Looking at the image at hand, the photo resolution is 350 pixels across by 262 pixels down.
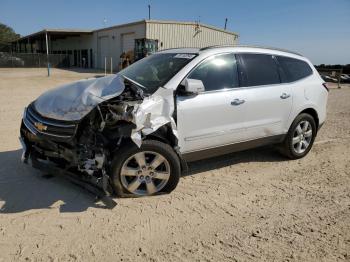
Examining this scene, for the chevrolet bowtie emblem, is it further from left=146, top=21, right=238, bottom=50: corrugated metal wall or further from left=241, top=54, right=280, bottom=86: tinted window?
left=146, top=21, right=238, bottom=50: corrugated metal wall

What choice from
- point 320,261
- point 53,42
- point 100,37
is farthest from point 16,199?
point 53,42

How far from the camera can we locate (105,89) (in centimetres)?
405

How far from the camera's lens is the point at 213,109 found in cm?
441

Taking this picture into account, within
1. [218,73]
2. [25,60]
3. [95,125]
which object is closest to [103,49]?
[25,60]

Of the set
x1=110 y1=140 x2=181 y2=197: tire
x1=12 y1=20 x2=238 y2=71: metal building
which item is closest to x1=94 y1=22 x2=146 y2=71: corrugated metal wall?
x1=12 y1=20 x2=238 y2=71: metal building

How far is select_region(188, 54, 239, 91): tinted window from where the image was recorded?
4.45 meters

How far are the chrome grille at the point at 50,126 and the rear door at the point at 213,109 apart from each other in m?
1.25

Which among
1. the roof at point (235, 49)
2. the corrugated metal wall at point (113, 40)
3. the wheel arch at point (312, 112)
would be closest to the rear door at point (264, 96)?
the roof at point (235, 49)

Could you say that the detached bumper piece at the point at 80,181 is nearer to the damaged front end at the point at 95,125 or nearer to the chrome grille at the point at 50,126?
the damaged front end at the point at 95,125

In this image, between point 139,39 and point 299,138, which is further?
Result: point 139,39

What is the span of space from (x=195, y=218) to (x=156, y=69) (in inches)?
82.6

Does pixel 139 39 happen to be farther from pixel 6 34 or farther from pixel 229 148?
pixel 6 34

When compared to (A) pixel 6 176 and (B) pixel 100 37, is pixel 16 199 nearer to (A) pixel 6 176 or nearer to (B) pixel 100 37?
(A) pixel 6 176

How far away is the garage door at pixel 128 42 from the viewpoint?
108 ft
